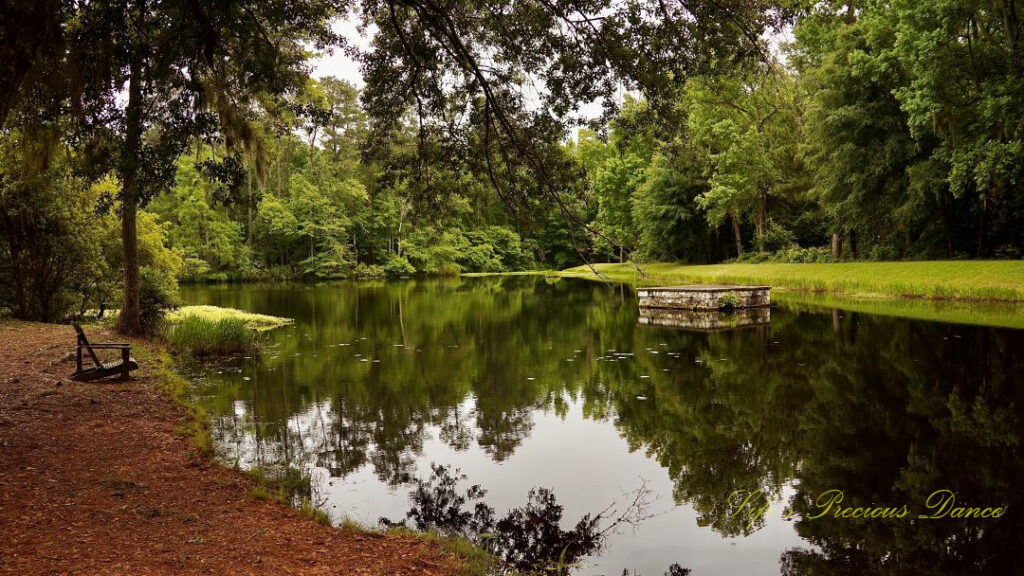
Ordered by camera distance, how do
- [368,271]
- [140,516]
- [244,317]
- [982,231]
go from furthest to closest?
[368,271] < [982,231] < [244,317] < [140,516]

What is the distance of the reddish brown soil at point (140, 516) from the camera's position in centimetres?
432

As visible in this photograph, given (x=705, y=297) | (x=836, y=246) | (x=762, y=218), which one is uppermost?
(x=762, y=218)

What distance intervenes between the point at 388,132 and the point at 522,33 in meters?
2.67

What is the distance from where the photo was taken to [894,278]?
2641 centimetres

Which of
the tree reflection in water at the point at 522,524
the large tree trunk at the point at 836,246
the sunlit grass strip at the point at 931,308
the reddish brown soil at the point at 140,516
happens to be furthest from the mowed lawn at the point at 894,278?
the reddish brown soil at the point at 140,516

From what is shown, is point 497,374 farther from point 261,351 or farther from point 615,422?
point 261,351

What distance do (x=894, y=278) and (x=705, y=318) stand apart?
1083 cm

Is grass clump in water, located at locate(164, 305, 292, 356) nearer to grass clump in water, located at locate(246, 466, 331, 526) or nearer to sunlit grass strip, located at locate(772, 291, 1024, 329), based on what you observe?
grass clump in water, located at locate(246, 466, 331, 526)

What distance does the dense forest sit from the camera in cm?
796

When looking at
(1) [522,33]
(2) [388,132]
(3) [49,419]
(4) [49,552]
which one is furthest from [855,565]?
(3) [49,419]

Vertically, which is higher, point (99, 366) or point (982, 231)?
point (982, 231)

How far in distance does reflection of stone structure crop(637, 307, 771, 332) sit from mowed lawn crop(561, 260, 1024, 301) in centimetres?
174

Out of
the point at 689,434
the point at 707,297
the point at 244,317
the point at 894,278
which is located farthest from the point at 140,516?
the point at 894,278

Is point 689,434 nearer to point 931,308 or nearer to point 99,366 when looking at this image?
point 99,366
